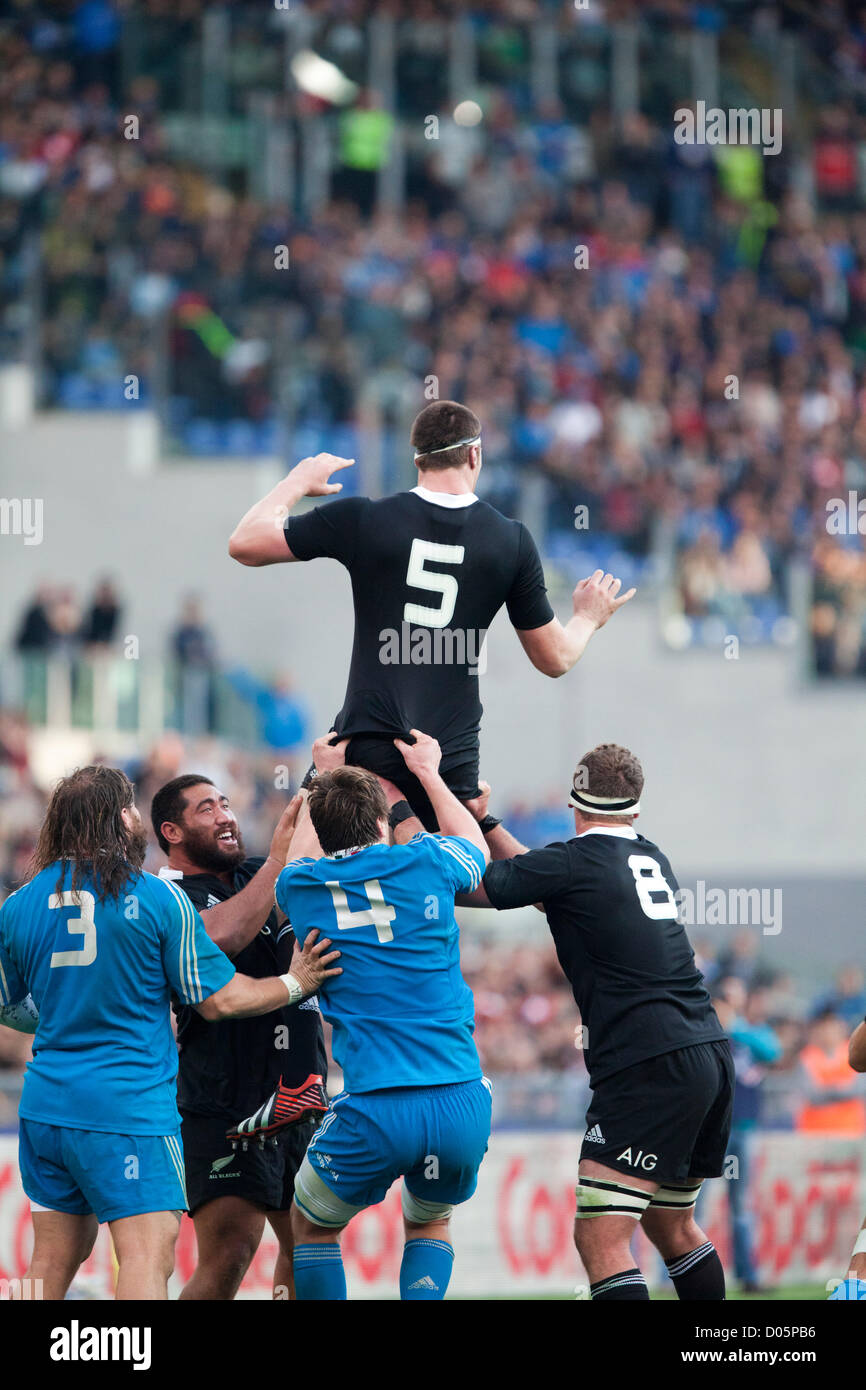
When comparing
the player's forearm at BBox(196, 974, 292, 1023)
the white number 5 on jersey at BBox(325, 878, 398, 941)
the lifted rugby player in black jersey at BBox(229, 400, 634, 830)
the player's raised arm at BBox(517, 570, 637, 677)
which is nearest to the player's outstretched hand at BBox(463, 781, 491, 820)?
the lifted rugby player in black jersey at BBox(229, 400, 634, 830)

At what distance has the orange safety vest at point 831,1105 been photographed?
14.0 meters

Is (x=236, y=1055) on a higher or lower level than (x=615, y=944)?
lower

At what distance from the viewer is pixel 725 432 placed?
21.7m

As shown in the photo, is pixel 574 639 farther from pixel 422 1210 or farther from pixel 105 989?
pixel 105 989

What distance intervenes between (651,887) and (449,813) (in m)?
0.80

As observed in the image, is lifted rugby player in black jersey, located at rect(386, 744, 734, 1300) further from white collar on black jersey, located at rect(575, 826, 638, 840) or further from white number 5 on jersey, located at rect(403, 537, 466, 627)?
white number 5 on jersey, located at rect(403, 537, 466, 627)

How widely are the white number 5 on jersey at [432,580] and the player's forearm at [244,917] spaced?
3.42ft

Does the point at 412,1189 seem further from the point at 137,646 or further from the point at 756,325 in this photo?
the point at 756,325

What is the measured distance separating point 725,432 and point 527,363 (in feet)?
7.94

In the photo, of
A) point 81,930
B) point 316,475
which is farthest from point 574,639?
point 81,930

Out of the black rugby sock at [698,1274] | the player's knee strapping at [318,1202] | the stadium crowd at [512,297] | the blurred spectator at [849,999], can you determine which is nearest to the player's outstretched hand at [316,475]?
the player's knee strapping at [318,1202]

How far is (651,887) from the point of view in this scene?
6805 millimetres

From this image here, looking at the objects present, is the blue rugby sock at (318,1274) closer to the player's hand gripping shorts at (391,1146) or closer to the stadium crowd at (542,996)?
the player's hand gripping shorts at (391,1146)
